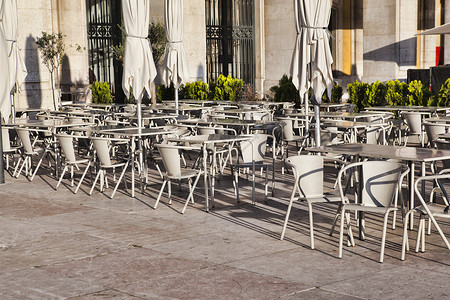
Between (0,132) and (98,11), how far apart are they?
Result: 1583cm

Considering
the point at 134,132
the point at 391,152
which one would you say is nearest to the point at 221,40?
the point at 134,132

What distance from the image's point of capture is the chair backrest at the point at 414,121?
1341 cm

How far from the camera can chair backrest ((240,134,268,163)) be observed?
9.52 m

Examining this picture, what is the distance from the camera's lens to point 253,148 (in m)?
9.58

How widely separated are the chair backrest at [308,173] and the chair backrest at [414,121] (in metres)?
6.71

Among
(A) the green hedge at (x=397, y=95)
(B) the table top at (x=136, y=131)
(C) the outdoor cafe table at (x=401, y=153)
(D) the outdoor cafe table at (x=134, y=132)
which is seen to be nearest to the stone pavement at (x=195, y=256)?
(C) the outdoor cafe table at (x=401, y=153)

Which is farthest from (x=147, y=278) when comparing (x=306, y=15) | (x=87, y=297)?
(x=306, y=15)

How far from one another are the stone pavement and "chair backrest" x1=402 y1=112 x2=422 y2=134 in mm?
4918

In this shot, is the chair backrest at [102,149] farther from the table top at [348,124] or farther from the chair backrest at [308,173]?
the table top at [348,124]

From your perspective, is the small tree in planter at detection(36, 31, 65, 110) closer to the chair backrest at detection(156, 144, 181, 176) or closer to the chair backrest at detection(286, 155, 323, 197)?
the chair backrest at detection(156, 144, 181, 176)

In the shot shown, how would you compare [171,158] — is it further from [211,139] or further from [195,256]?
[195,256]

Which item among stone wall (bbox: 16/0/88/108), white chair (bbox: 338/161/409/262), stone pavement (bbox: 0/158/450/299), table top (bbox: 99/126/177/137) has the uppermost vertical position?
stone wall (bbox: 16/0/88/108)

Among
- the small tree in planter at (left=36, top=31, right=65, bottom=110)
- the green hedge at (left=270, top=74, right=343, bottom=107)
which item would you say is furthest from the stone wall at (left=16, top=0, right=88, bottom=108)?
the green hedge at (left=270, top=74, right=343, bottom=107)

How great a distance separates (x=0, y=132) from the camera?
1158 centimetres
